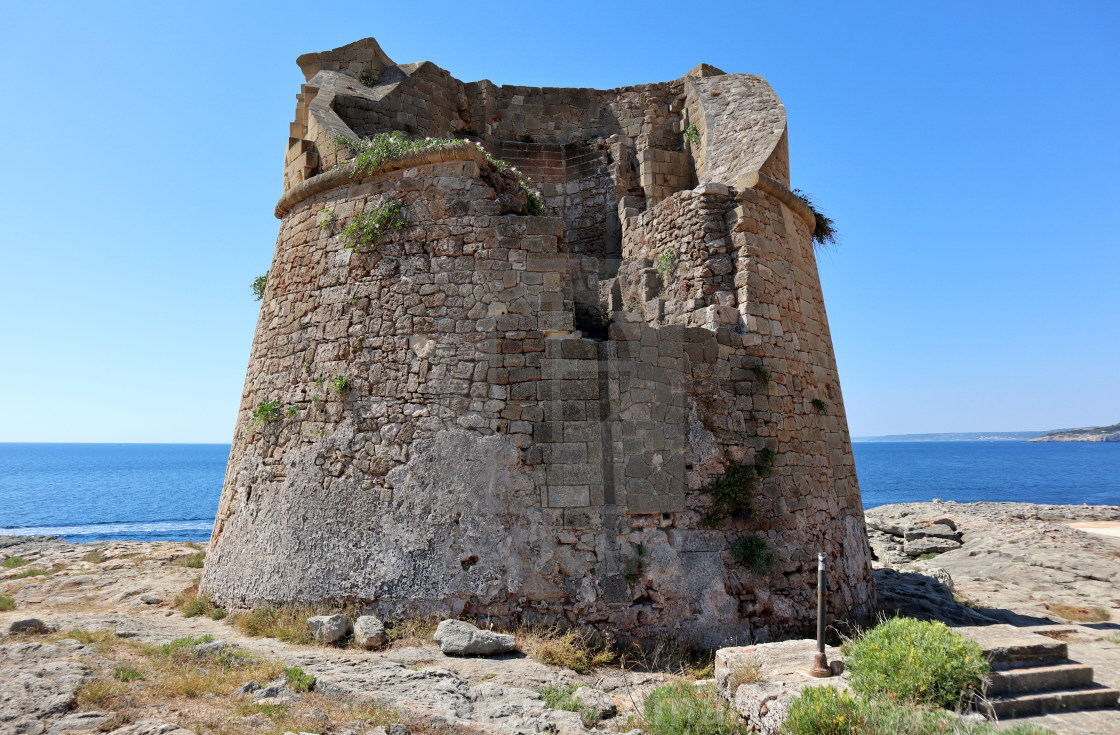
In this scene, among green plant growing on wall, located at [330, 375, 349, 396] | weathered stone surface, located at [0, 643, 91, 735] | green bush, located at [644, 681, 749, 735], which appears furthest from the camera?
green plant growing on wall, located at [330, 375, 349, 396]

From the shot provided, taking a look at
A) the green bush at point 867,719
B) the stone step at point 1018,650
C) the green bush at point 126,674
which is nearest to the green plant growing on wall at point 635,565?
the green bush at point 867,719

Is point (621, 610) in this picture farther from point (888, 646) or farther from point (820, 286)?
point (820, 286)

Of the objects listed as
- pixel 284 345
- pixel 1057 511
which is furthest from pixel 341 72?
pixel 1057 511

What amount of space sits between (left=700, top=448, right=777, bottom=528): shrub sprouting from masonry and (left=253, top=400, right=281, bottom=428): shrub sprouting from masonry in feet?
16.5

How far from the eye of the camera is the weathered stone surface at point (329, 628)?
6.70 m

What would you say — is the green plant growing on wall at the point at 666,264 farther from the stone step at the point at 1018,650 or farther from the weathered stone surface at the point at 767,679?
the stone step at the point at 1018,650

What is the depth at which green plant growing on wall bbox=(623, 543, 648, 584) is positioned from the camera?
281 inches

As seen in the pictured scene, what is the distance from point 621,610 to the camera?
7.09 m

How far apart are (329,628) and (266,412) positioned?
284 cm

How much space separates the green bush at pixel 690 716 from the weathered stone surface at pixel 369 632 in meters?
2.68

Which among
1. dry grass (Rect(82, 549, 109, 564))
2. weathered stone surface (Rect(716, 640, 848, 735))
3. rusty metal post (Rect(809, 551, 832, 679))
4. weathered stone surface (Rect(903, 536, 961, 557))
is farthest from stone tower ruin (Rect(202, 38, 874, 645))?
weathered stone surface (Rect(903, 536, 961, 557))

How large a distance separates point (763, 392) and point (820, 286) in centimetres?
288

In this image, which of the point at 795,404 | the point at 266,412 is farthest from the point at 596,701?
the point at 266,412

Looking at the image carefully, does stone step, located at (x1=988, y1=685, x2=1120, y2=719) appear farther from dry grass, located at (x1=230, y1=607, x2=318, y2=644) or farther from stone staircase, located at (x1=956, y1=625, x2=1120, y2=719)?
dry grass, located at (x1=230, y1=607, x2=318, y2=644)
